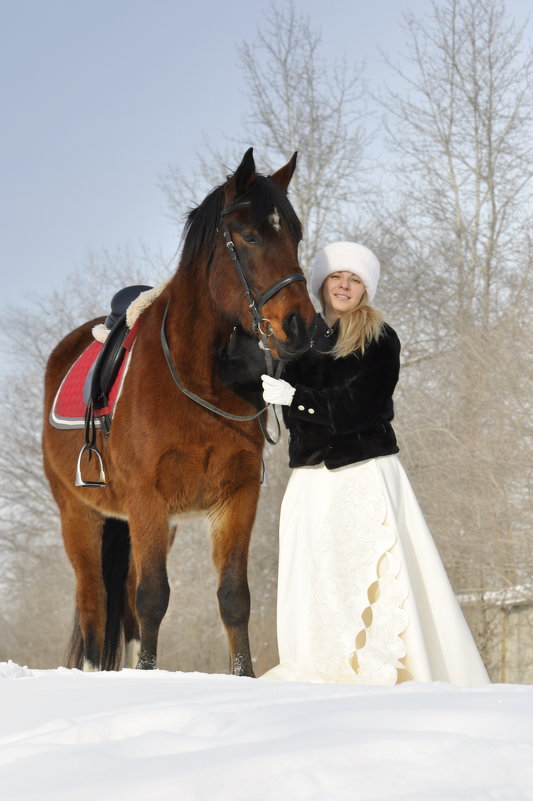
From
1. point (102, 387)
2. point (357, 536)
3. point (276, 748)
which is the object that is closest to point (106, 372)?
point (102, 387)

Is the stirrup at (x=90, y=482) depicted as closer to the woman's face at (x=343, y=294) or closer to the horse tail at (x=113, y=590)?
the horse tail at (x=113, y=590)

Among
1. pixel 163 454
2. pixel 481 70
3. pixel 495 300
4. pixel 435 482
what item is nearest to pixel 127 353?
Result: pixel 163 454

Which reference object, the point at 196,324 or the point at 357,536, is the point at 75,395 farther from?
the point at 357,536

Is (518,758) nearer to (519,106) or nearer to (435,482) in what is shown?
(435,482)

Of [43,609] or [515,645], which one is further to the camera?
[43,609]

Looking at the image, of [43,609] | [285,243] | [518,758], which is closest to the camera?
[518,758]

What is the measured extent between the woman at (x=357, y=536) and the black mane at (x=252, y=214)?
0.32m

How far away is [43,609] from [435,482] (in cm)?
1147

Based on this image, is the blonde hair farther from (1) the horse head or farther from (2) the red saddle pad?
(2) the red saddle pad

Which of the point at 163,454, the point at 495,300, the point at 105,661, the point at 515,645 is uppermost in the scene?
the point at 495,300

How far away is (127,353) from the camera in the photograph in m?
4.87

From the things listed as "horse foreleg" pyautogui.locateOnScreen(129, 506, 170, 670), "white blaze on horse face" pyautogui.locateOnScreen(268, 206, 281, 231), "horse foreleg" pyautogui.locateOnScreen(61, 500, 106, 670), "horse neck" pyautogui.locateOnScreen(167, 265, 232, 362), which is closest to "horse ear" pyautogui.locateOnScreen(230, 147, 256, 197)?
"white blaze on horse face" pyautogui.locateOnScreen(268, 206, 281, 231)

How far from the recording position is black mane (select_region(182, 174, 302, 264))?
160 inches

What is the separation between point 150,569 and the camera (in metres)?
4.23
